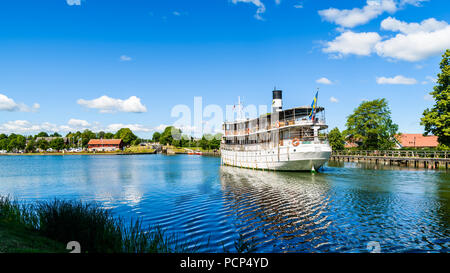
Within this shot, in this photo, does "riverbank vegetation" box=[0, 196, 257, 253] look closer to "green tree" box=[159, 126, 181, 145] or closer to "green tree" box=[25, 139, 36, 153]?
"green tree" box=[159, 126, 181, 145]

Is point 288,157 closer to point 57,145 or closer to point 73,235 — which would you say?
point 73,235

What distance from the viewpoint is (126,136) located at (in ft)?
582

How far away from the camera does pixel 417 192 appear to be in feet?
76.0

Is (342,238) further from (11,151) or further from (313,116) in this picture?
(11,151)

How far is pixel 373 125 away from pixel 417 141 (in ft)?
108

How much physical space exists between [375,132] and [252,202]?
5660cm

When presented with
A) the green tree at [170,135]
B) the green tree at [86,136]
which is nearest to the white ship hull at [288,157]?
the green tree at [170,135]

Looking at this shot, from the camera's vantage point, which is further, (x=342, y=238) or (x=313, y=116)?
(x=313, y=116)

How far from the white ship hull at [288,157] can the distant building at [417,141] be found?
5968 cm

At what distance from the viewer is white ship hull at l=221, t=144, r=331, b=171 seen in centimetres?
3550

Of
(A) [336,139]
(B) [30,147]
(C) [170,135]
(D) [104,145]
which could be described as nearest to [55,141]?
(B) [30,147]

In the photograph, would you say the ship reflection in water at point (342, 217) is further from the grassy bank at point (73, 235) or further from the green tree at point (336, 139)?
the green tree at point (336, 139)
